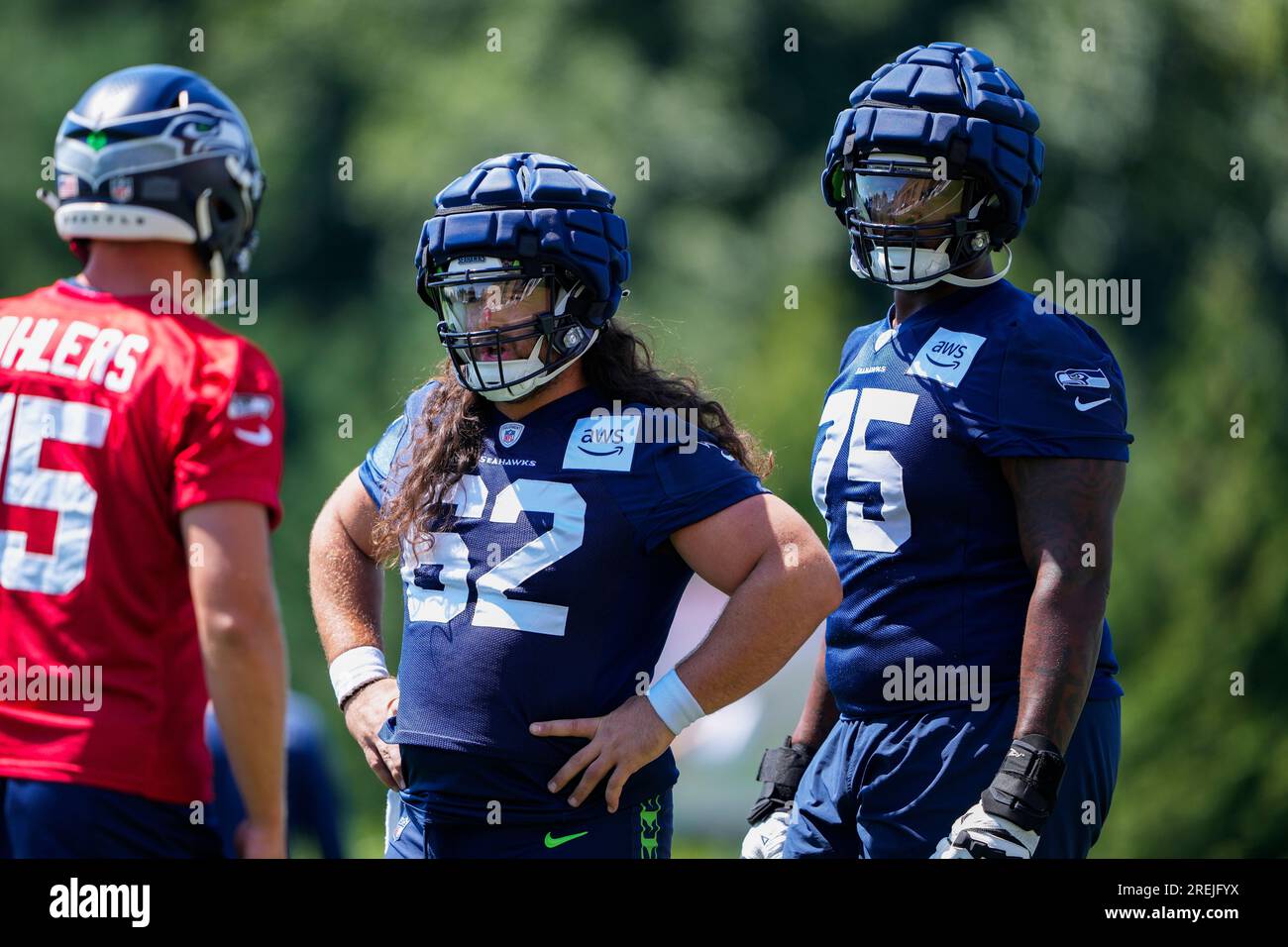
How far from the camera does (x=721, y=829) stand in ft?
35.3

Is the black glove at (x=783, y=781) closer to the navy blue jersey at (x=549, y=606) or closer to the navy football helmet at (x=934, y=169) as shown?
the navy blue jersey at (x=549, y=606)

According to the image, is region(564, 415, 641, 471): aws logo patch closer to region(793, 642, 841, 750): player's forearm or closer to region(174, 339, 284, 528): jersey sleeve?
region(174, 339, 284, 528): jersey sleeve

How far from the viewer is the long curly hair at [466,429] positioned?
13.1ft

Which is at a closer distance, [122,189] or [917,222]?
[122,189]

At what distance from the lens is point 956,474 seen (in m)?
4.04

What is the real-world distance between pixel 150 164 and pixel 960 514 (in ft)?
6.35

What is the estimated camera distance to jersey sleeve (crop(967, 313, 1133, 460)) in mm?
3932

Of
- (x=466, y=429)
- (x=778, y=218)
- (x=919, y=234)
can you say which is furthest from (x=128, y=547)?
(x=778, y=218)

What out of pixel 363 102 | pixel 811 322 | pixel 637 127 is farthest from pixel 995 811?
pixel 363 102

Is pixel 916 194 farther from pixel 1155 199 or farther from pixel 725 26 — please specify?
pixel 725 26

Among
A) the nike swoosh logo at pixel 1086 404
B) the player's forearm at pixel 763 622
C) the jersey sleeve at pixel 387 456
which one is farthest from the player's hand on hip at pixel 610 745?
the nike swoosh logo at pixel 1086 404

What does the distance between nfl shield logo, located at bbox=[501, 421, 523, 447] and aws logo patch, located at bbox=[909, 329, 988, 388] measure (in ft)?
3.10

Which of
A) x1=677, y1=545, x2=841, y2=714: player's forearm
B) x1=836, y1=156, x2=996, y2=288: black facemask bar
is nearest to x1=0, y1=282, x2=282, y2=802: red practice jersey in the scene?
x1=677, y1=545, x2=841, y2=714: player's forearm

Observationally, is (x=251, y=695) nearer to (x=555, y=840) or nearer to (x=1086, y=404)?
(x=555, y=840)
